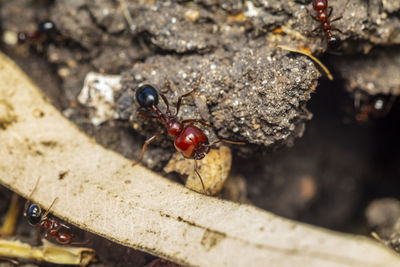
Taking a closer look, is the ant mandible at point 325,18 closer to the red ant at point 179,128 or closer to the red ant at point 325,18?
the red ant at point 325,18

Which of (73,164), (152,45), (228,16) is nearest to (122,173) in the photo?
(73,164)

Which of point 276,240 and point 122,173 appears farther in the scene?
point 122,173

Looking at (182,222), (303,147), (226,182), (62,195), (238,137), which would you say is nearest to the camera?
(182,222)

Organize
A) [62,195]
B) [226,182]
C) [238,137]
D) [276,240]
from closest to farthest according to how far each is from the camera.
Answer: [276,240], [62,195], [238,137], [226,182]

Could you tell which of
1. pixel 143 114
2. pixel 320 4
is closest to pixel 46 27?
pixel 143 114

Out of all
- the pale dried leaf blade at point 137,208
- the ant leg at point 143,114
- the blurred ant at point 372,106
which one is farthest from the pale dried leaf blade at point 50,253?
the blurred ant at point 372,106

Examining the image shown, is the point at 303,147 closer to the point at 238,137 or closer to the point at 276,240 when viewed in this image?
the point at 238,137

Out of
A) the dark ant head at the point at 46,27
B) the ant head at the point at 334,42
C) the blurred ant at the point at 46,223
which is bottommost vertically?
the blurred ant at the point at 46,223
